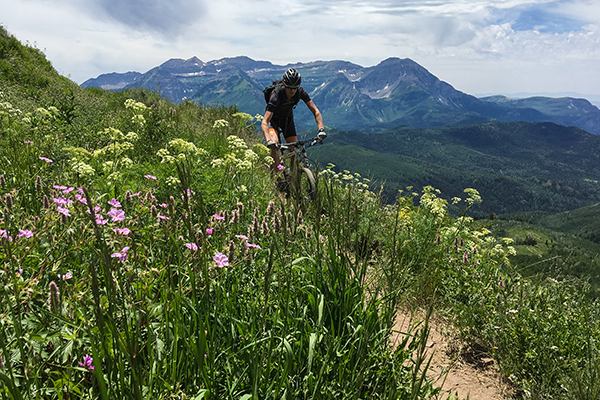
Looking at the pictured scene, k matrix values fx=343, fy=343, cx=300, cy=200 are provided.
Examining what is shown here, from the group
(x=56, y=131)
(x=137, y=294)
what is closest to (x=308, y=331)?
(x=137, y=294)

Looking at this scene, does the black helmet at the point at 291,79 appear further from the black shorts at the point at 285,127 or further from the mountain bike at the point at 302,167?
the mountain bike at the point at 302,167

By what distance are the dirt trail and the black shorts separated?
219 inches

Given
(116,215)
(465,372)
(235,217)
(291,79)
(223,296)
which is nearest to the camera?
(223,296)

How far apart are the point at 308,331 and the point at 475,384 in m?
2.15

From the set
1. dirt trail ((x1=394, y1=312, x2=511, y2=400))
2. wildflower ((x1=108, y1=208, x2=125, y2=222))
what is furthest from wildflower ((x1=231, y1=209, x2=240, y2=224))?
dirt trail ((x1=394, y1=312, x2=511, y2=400))

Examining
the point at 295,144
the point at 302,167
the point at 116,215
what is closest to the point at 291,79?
the point at 295,144

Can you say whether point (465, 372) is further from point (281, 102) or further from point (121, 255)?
point (281, 102)

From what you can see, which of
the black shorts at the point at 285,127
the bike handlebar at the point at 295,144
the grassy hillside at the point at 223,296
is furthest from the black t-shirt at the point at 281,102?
the grassy hillside at the point at 223,296

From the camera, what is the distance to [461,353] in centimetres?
356

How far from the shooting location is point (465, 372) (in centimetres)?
337

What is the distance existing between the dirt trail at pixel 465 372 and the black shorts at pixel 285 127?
18.2 feet

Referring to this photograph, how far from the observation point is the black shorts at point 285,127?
8.16 metres

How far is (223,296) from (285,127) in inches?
266

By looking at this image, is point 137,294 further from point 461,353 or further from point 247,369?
point 461,353
